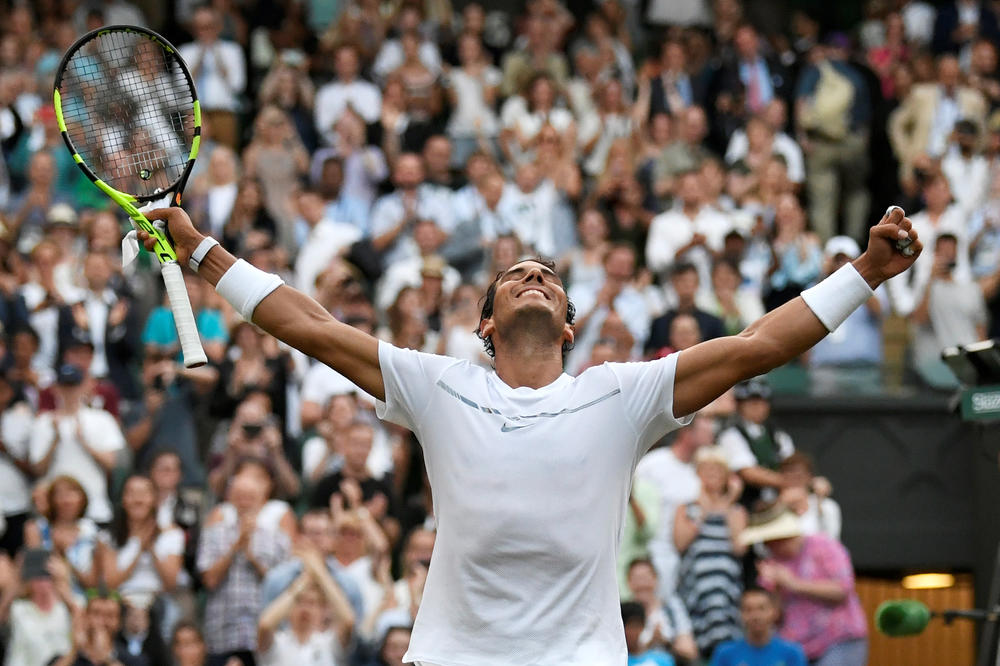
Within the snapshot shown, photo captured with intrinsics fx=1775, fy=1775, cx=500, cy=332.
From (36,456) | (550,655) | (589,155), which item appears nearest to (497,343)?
(550,655)

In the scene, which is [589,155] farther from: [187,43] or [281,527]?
[281,527]

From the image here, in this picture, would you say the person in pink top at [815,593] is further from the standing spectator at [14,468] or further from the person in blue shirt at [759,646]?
the standing spectator at [14,468]

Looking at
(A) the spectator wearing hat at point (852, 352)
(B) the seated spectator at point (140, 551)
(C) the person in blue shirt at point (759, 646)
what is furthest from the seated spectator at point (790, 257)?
(B) the seated spectator at point (140, 551)

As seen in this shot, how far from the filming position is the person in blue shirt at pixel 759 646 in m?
9.19

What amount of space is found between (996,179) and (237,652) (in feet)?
24.3

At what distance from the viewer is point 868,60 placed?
16625 millimetres

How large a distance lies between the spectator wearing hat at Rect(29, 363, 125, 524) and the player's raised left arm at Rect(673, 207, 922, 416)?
651 cm

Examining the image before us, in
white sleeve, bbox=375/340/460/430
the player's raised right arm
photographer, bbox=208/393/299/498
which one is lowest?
white sleeve, bbox=375/340/460/430

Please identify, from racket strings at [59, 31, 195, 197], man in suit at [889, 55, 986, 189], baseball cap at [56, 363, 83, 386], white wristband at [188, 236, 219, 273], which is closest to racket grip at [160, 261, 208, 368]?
white wristband at [188, 236, 219, 273]

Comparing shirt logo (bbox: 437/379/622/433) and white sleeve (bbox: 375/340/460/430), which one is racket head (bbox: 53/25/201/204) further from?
shirt logo (bbox: 437/379/622/433)

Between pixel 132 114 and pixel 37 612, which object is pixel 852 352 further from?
pixel 132 114

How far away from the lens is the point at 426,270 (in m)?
12.4

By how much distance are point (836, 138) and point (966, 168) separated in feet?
4.92

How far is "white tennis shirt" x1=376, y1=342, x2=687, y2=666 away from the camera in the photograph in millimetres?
4648
